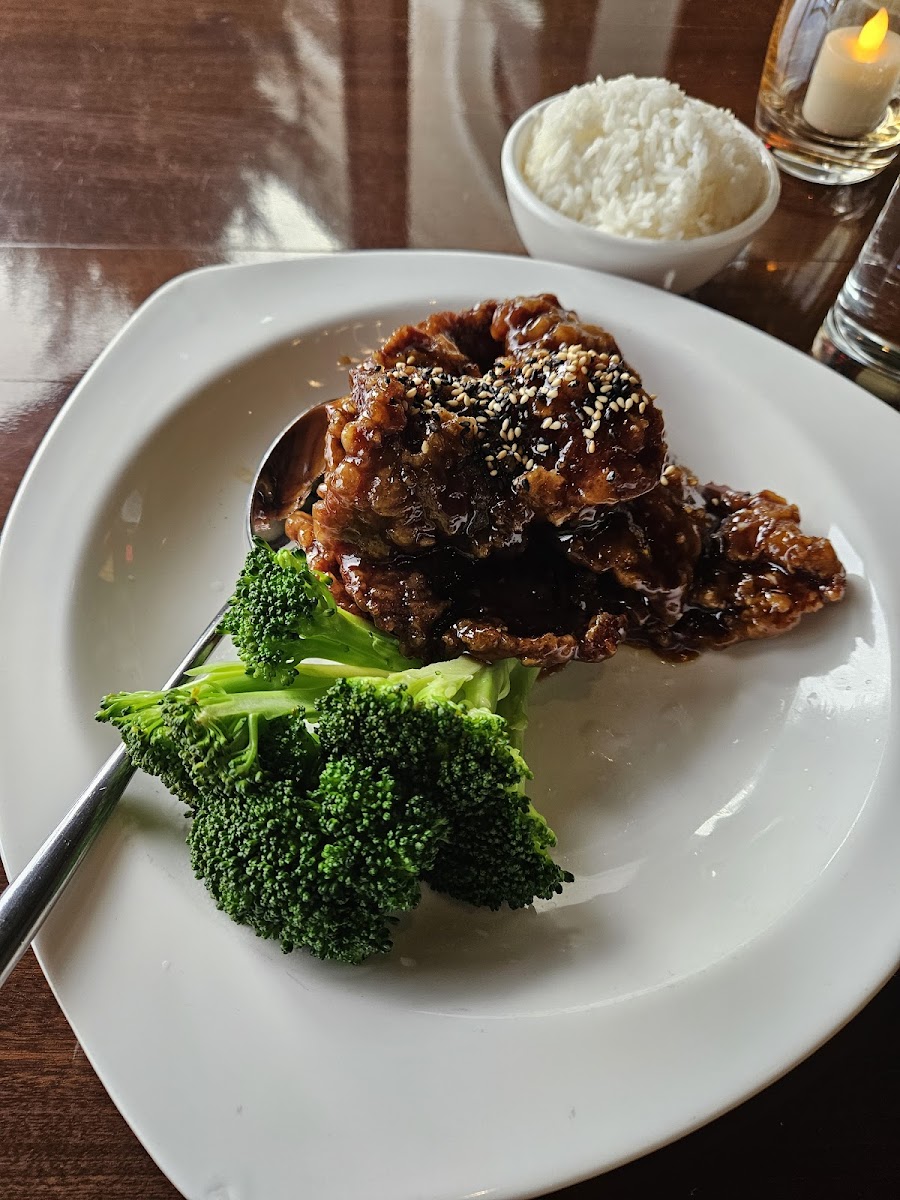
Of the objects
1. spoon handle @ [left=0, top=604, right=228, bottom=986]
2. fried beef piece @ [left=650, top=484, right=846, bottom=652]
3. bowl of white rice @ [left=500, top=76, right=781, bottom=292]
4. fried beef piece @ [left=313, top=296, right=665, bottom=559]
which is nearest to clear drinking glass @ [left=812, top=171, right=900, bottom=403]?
bowl of white rice @ [left=500, top=76, right=781, bottom=292]

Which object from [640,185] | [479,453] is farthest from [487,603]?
[640,185]

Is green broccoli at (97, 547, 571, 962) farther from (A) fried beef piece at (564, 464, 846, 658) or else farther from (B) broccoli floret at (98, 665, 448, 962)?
(A) fried beef piece at (564, 464, 846, 658)

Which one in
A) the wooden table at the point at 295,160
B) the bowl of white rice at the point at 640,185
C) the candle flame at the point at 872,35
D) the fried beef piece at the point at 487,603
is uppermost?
the candle flame at the point at 872,35

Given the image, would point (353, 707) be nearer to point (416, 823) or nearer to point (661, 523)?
point (416, 823)

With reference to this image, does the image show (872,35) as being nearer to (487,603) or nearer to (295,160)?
(295,160)

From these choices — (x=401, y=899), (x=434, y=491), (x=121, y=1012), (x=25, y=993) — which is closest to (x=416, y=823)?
(x=401, y=899)

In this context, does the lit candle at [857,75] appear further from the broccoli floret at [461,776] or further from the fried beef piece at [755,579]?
the broccoli floret at [461,776]

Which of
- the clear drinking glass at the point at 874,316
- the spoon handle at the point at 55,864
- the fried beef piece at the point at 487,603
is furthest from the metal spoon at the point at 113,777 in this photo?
the clear drinking glass at the point at 874,316

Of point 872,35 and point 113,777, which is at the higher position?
point 872,35
